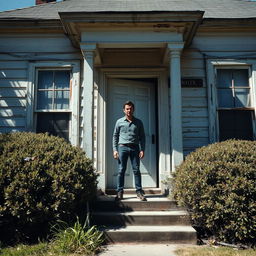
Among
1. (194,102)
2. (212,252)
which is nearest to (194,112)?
(194,102)

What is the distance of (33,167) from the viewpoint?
3.95 meters

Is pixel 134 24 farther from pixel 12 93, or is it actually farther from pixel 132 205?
pixel 132 205

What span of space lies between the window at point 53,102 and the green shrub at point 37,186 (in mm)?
1779

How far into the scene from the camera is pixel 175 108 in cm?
531

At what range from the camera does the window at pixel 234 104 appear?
20.2ft

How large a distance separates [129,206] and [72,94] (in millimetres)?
2818

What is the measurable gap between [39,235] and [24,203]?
623 millimetres

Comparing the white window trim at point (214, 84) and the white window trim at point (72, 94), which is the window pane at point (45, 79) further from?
the white window trim at point (214, 84)

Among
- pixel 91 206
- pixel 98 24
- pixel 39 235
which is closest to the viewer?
pixel 39 235

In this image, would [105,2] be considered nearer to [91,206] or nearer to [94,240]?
[91,206]

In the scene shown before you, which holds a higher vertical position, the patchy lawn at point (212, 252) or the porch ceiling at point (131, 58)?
the porch ceiling at point (131, 58)

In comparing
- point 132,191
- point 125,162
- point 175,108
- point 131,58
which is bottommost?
point 132,191

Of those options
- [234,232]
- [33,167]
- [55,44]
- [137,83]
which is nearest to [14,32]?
[55,44]

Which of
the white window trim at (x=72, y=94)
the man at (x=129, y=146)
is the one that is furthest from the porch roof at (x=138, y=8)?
the man at (x=129, y=146)
